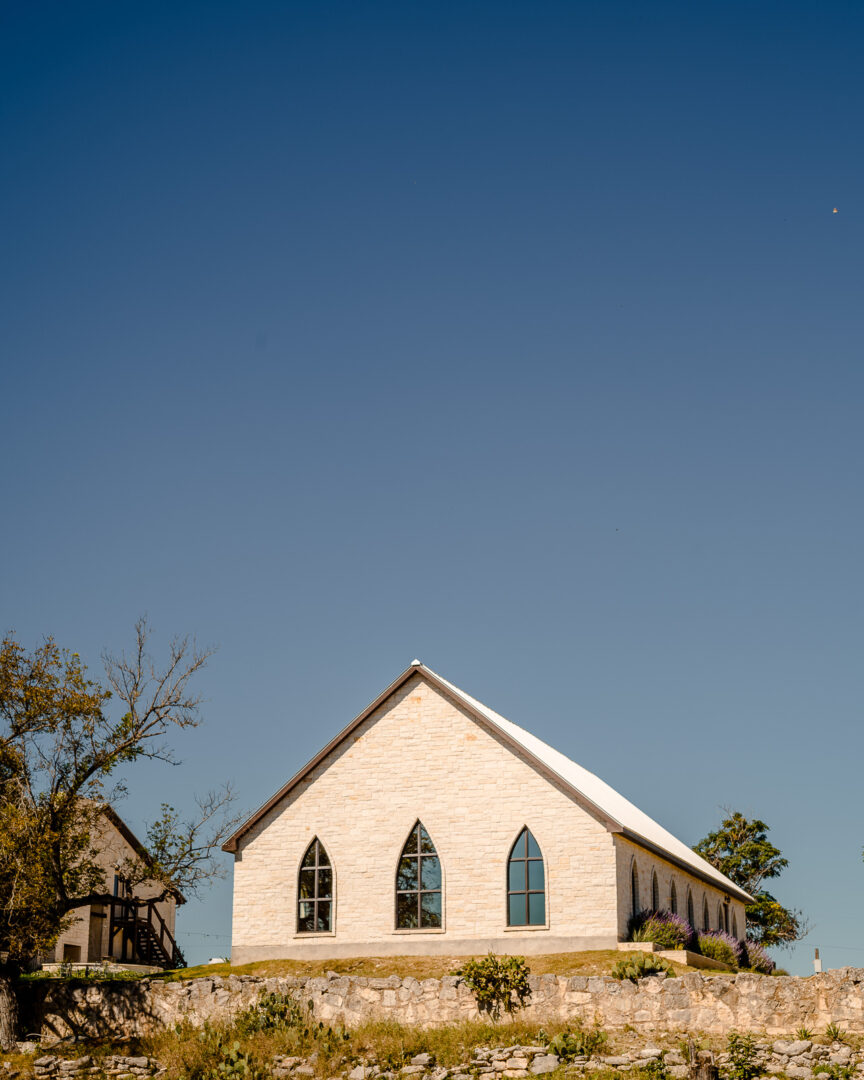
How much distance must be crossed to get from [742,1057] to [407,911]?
551 inches

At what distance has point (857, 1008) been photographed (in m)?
27.9

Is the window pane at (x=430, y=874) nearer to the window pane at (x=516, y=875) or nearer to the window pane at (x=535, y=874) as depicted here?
the window pane at (x=516, y=875)

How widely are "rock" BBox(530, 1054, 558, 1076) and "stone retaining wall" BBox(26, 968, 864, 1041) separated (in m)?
1.78

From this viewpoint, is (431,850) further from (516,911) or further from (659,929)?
(659,929)

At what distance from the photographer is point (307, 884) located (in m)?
40.4

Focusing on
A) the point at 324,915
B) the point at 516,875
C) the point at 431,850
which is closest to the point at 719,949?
the point at 516,875

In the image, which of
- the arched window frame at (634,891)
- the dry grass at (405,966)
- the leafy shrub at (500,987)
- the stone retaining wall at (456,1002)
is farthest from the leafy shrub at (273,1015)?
the arched window frame at (634,891)

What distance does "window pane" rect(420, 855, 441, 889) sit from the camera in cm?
3919

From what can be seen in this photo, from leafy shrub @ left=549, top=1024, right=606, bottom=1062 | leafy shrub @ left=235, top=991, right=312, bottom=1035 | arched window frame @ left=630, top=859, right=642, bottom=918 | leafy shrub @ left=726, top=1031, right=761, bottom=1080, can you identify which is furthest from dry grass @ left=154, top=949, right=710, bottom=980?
leafy shrub @ left=726, top=1031, right=761, bottom=1080

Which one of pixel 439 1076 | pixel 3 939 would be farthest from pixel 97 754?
pixel 439 1076

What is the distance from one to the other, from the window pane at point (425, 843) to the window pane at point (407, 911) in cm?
133

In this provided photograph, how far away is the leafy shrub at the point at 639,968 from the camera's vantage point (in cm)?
3034

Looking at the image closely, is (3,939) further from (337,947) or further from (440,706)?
(440,706)

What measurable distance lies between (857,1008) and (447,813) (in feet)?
48.3
